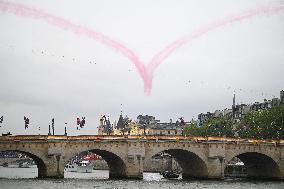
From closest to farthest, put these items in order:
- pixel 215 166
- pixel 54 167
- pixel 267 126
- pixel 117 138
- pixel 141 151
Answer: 1. pixel 54 167
2. pixel 117 138
3. pixel 141 151
4. pixel 215 166
5. pixel 267 126

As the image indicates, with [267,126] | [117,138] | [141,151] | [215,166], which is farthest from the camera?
[267,126]

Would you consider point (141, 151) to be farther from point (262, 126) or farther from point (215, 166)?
point (262, 126)

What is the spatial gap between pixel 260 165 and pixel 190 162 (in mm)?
15797

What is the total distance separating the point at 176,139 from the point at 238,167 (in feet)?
99.6

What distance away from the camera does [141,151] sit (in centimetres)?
9238

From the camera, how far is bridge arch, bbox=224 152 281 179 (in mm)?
100838

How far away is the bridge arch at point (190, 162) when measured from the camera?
317 feet

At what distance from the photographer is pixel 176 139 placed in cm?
9406

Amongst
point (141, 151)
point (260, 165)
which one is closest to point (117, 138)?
point (141, 151)

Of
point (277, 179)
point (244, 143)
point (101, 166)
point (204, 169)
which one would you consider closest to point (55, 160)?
point (204, 169)

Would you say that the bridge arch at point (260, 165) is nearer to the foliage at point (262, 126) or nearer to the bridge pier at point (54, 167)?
the foliage at point (262, 126)

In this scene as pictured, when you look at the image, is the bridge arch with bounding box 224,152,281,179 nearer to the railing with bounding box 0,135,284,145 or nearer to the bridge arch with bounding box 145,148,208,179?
the railing with bounding box 0,135,284,145

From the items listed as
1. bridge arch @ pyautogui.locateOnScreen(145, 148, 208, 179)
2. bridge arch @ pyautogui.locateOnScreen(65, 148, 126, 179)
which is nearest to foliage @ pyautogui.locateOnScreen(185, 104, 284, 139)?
bridge arch @ pyautogui.locateOnScreen(145, 148, 208, 179)

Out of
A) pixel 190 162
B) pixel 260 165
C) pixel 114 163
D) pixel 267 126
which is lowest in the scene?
pixel 260 165
